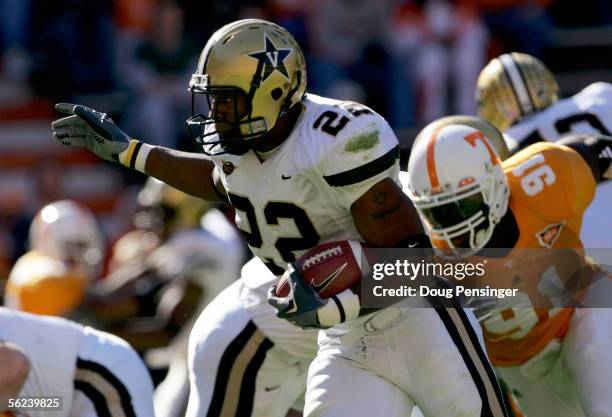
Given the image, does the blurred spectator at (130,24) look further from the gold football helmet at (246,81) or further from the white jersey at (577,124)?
the gold football helmet at (246,81)

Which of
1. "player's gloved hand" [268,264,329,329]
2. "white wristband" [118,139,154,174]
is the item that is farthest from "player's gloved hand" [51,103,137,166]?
"player's gloved hand" [268,264,329,329]

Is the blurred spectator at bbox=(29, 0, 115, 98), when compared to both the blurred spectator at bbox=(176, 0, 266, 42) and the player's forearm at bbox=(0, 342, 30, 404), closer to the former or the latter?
the blurred spectator at bbox=(176, 0, 266, 42)

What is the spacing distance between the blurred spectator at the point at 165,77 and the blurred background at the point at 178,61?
0.03 ft

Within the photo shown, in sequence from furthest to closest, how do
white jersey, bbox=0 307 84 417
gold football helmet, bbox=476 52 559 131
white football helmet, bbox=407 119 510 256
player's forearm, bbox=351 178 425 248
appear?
gold football helmet, bbox=476 52 559 131 → white football helmet, bbox=407 119 510 256 → white jersey, bbox=0 307 84 417 → player's forearm, bbox=351 178 425 248

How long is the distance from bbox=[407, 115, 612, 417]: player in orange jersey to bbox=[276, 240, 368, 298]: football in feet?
1.99

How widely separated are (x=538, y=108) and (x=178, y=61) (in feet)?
14.6

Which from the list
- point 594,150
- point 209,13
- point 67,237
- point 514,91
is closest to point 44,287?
point 67,237

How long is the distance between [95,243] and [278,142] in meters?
3.93

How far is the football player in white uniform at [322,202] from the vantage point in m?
3.97

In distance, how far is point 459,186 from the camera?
4406 millimetres

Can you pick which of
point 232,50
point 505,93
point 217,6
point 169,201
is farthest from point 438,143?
point 217,6

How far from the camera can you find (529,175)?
185 inches

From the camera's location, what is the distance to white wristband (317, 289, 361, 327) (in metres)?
3.83

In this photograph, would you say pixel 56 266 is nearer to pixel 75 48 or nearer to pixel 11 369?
pixel 11 369
